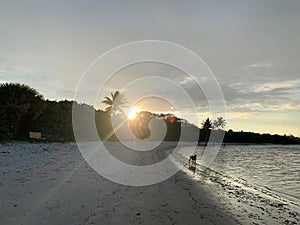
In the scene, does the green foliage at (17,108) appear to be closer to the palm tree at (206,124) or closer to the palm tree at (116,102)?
the palm tree at (116,102)

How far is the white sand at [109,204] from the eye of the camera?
6972 millimetres

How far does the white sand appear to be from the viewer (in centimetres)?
697

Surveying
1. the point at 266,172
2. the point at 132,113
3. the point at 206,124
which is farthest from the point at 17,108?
the point at 206,124

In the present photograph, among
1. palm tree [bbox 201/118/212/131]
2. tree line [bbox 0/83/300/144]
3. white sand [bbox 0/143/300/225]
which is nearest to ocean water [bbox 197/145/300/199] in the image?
white sand [bbox 0/143/300/225]

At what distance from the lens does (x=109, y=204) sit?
8344 mm

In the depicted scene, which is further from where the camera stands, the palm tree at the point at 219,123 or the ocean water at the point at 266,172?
the palm tree at the point at 219,123

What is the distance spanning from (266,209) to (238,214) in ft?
6.49

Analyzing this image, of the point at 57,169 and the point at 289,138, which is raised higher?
the point at 289,138

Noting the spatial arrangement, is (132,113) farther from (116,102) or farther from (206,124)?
(206,124)

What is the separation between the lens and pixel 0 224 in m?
6.00

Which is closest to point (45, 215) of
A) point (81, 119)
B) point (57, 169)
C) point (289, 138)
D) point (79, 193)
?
point (79, 193)

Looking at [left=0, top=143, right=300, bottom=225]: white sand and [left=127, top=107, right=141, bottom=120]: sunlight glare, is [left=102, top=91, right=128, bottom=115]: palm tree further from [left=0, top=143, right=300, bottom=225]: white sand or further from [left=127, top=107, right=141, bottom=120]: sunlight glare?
[left=0, top=143, right=300, bottom=225]: white sand

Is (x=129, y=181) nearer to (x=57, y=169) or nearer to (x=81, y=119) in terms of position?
(x=57, y=169)

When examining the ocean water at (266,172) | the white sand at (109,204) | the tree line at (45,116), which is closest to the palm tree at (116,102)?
the tree line at (45,116)
